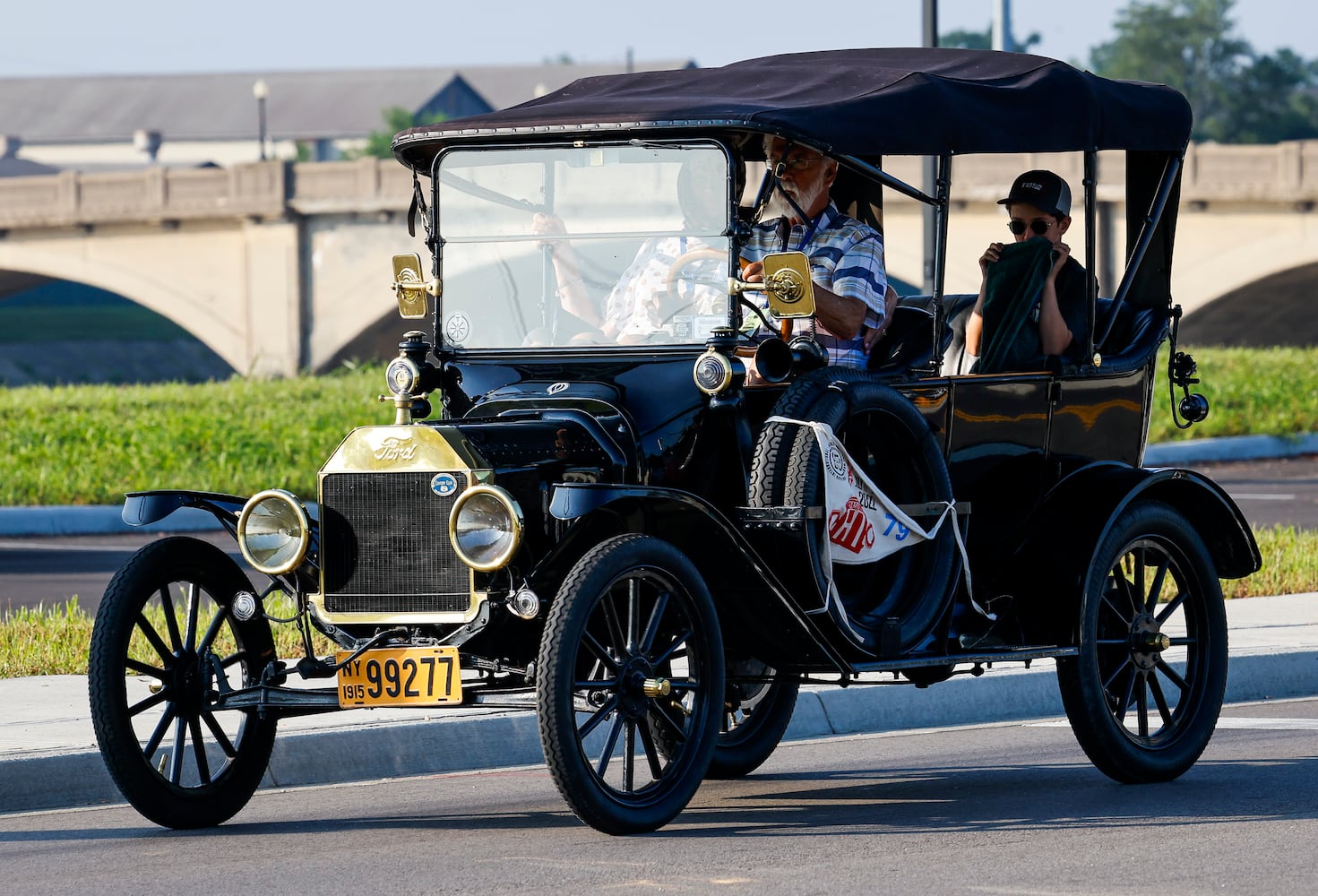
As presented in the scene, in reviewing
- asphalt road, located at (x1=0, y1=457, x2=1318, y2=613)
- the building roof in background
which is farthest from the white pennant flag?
the building roof in background

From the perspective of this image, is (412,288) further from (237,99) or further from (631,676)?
(237,99)

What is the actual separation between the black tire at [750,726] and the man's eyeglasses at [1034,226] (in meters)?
1.86

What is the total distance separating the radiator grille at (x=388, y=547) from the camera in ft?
20.4

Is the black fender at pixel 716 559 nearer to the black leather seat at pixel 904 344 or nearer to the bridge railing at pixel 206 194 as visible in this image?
the black leather seat at pixel 904 344

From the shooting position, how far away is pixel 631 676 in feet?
20.0

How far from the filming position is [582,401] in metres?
6.64

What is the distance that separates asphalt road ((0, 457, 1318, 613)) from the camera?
1360 centimetres

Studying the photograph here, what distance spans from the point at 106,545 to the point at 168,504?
1113 cm

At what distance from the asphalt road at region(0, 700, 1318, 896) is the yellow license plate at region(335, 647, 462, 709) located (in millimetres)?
424

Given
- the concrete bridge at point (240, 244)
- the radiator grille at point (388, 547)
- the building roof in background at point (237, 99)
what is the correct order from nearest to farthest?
the radiator grille at point (388, 547) < the concrete bridge at point (240, 244) < the building roof in background at point (237, 99)

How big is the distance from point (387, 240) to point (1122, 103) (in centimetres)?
4210

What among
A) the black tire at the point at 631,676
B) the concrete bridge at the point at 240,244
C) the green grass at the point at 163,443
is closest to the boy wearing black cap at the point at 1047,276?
the black tire at the point at 631,676

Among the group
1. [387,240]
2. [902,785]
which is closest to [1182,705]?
[902,785]

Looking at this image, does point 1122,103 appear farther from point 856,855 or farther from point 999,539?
point 856,855
